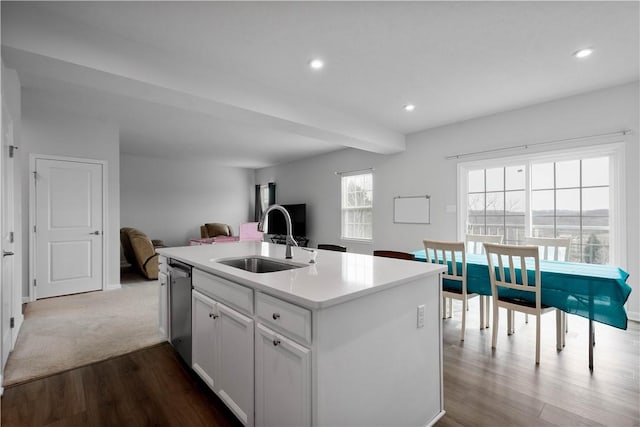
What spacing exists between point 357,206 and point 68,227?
486 cm

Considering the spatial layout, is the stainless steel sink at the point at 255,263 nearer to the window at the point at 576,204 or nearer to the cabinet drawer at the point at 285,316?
the cabinet drawer at the point at 285,316

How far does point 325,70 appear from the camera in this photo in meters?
3.00

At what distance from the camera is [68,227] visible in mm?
4293

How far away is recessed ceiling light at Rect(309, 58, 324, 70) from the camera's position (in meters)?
2.80

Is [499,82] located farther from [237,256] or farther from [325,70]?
[237,256]

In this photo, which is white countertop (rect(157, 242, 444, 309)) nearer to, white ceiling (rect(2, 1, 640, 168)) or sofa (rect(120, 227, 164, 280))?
white ceiling (rect(2, 1, 640, 168))

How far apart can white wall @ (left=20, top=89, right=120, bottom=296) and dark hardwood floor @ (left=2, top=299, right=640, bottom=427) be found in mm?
2740

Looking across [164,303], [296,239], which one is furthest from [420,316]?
[296,239]

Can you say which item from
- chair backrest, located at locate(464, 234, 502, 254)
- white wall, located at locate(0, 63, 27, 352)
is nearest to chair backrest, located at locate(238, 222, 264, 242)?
white wall, located at locate(0, 63, 27, 352)

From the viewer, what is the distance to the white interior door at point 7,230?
7.59 ft

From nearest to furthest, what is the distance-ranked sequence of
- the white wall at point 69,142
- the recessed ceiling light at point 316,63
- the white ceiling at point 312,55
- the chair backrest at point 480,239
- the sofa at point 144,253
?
the white ceiling at point 312,55 < the recessed ceiling light at point 316,63 < the chair backrest at point 480,239 < the white wall at point 69,142 < the sofa at point 144,253

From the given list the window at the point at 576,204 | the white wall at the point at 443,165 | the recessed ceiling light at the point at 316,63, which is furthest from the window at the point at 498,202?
the recessed ceiling light at the point at 316,63

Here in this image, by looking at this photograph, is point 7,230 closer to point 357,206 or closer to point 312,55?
point 312,55

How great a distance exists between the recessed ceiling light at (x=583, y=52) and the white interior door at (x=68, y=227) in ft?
19.4
